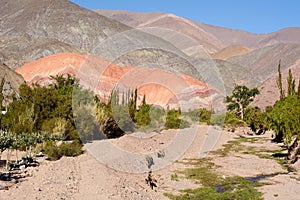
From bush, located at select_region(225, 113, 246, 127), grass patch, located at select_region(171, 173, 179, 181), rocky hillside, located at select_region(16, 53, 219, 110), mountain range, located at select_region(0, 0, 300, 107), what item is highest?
mountain range, located at select_region(0, 0, 300, 107)

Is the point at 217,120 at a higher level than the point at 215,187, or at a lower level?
higher

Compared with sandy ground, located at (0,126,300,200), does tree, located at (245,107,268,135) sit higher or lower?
higher

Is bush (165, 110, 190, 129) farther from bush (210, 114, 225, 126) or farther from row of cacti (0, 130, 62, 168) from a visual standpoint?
row of cacti (0, 130, 62, 168)

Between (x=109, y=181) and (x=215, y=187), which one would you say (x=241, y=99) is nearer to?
(x=215, y=187)

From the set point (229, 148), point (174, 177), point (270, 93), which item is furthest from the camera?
point (270, 93)

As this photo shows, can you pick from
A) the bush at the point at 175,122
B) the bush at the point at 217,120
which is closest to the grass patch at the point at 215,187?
the bush at the point at 175,122

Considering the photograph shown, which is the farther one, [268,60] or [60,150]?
[268,60]

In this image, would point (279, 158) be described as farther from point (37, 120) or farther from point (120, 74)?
point (120, 74)

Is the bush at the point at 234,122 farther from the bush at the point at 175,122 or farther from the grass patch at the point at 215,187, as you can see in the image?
the grass patch at the point at 215,187

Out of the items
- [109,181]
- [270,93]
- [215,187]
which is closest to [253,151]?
[215,187]

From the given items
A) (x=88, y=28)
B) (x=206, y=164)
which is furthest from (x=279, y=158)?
(x=88, y=28)

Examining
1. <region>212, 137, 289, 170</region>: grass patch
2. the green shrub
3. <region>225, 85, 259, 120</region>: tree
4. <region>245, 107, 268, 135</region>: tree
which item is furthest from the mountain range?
the green shrub
